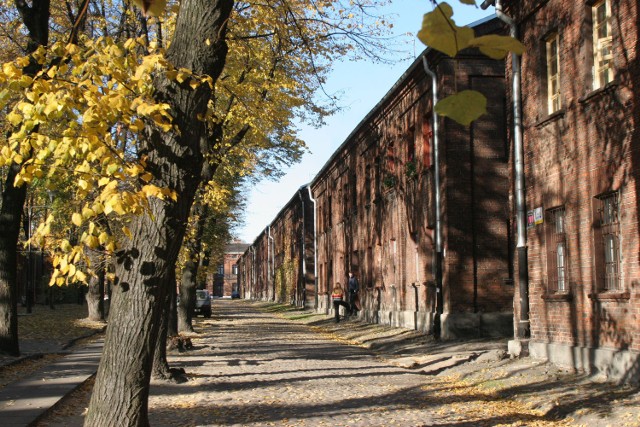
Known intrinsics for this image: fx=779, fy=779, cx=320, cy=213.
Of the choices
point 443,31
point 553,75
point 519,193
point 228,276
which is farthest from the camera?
point 228,276

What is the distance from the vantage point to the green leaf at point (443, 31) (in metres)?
1.89

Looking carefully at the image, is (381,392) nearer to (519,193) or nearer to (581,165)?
(581,165)

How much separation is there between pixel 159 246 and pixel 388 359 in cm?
1208

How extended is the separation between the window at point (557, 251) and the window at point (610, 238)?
1361 millimetres

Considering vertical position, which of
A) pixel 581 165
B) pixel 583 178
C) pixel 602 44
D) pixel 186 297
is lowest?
pixel 186 297

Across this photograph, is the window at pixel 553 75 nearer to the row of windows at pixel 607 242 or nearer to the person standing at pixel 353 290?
the row of windows at pixel 607 242

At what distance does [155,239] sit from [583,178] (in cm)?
833

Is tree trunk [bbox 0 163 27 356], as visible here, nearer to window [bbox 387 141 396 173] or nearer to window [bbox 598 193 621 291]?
window [bbox 598 193 621 291]

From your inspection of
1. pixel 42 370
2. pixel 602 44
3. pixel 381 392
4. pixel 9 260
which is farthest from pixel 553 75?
pixel 9 260

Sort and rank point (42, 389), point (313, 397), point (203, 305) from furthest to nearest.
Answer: point (203, 305)
point (42, 389)
point (313, 397)

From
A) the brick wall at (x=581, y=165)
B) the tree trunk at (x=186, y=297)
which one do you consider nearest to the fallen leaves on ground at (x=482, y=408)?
the brick wall at (x=581, y=165)

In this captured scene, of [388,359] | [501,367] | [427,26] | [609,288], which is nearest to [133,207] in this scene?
[427,26]

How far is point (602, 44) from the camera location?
480 inches

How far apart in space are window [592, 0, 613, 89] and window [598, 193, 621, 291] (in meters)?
1.88
